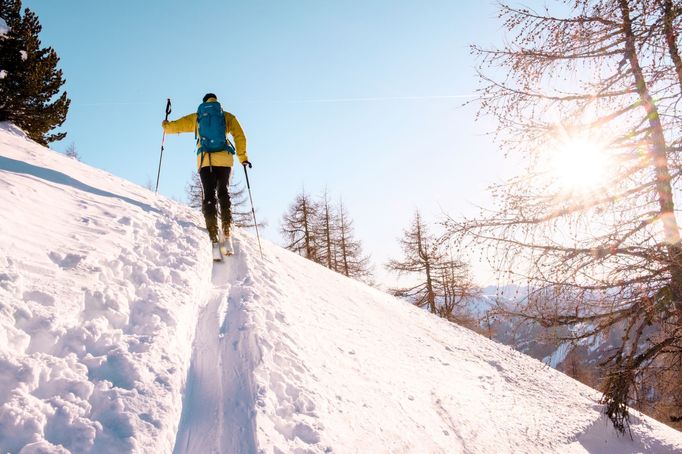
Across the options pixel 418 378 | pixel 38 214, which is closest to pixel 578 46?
pixel 418 378

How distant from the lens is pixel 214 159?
6.14m

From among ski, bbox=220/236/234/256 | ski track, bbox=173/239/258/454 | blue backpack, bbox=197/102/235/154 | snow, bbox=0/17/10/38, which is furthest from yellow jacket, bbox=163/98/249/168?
snow, bbox=0/17/10/38

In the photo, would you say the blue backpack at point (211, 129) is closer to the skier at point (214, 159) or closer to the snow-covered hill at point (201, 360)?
Result: the skier at point (214, 159)

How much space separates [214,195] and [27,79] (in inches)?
348

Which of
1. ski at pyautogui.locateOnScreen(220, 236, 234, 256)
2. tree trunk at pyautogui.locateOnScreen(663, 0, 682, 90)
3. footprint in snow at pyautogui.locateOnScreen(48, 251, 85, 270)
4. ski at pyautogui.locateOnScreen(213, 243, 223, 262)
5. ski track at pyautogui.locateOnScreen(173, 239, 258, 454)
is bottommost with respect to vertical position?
ski track at pyautogui.locateOnScreen(173, 239, 258, 454)

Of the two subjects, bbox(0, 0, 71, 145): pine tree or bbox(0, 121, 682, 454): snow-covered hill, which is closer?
bbox(0, 121, 682, 454): snow-covered hill

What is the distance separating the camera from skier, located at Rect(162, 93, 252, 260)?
6035 millimetres

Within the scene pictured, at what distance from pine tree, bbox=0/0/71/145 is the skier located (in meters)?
7.75

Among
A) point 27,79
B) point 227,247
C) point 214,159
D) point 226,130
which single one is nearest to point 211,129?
point 226,130

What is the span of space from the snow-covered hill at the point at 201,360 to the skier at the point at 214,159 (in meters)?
0.43

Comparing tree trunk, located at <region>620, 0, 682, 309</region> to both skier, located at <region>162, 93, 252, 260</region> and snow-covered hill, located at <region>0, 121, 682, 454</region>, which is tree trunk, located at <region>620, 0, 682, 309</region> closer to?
snow-covered hill, located at <region>0, 121, 682, 454</region>

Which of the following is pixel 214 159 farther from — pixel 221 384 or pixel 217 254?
pixel 221 384

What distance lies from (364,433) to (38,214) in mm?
4218

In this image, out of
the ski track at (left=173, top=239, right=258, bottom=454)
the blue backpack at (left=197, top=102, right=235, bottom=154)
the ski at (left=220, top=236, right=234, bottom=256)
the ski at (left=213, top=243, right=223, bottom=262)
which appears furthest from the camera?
the blue backpack at (left=197, top=102, right=235, bottom=154)
